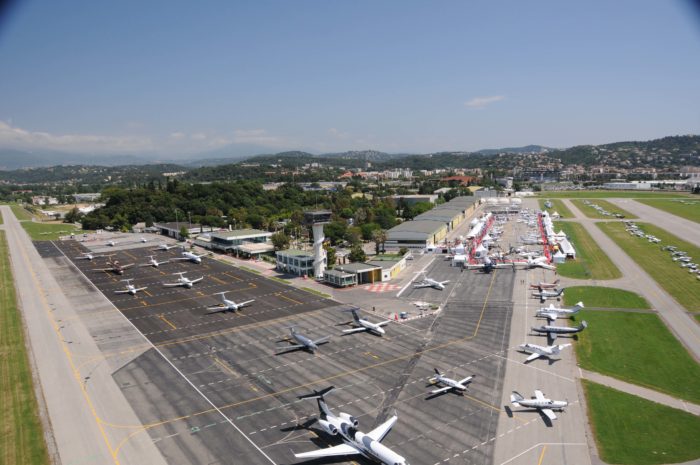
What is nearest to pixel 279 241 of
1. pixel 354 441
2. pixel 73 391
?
pixel 73 391

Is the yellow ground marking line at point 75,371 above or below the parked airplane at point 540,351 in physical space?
below

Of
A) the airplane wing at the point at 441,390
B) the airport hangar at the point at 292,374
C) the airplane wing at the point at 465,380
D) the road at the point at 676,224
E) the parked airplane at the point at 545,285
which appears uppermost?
the road at the point at 676,224

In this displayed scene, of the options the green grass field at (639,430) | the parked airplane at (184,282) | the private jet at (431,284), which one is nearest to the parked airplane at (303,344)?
the green grass field at (639,430)

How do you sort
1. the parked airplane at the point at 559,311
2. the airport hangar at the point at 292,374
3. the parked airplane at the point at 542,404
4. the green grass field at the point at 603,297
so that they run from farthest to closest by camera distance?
the green grass field at the point at 603,297 < the parked airplane at the point at 559,311 < the parked airplane at the point at 542,404 < the airport hangar at the point at 292,374

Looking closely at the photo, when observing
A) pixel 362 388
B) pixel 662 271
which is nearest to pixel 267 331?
pixel 362 388

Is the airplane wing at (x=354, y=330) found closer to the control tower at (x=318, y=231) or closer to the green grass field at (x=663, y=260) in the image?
the control tower at (x=318, y=231)

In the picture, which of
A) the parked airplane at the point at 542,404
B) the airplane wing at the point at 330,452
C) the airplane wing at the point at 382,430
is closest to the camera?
the airplane wing at the point at 330,452

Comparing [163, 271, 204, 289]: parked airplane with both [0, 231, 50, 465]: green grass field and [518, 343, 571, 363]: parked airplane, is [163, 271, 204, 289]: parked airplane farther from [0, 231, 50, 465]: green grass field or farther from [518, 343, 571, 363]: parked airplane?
[518, 343, 571, 363]: parked airplane

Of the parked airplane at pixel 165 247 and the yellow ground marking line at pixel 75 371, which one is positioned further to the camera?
the parked airplane at pixel 165 247

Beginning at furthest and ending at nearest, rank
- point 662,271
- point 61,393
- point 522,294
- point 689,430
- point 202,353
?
1. point 662,271
2. point 522,294
3. point 202,353
4. point 61,393
5. point 689,430

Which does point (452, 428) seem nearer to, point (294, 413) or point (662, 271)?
point (294, 413)
